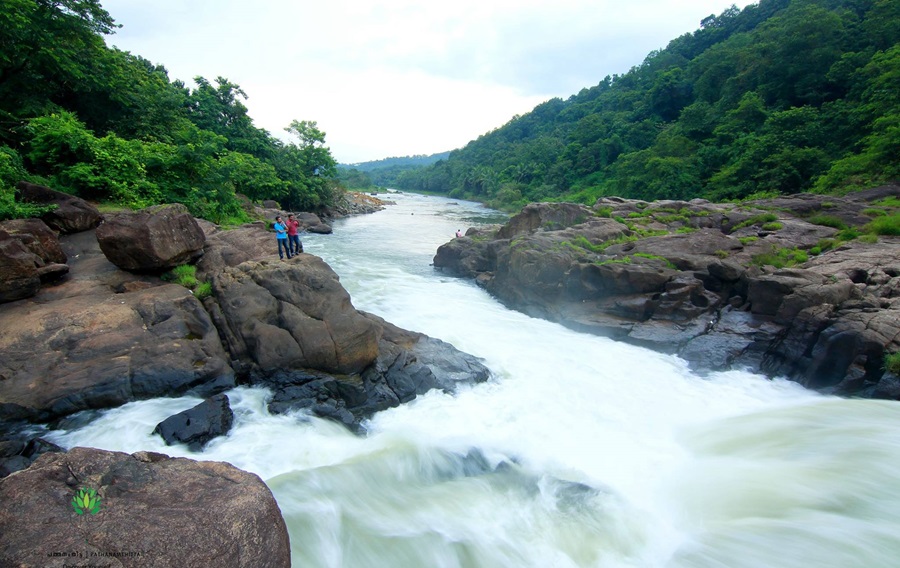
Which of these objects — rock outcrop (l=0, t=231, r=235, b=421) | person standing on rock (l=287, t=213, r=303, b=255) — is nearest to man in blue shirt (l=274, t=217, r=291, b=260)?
person standing on rock (l=287, t=213, r=303, b=255)

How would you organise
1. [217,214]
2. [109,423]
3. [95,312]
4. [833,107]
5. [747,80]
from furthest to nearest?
[747,80]
[833,107]
[217,214]
[95,312]
[109,423]

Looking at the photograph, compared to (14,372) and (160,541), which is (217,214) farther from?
(160,541)

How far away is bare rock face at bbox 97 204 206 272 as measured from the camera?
977 centimetres

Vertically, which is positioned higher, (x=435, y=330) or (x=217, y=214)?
(x=217, y=214)

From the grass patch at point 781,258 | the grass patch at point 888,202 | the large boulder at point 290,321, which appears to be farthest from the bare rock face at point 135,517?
the grass patch at point 888,202

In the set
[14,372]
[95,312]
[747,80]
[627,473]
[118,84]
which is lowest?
A: [627,473]

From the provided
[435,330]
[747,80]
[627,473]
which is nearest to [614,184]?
[747,80]

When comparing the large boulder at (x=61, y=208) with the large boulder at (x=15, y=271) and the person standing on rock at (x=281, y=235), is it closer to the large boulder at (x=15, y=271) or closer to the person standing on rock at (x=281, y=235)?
the large boulder at (x=15, y=271)

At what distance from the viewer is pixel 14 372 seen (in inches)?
291

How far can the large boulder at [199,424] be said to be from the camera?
23.4ft

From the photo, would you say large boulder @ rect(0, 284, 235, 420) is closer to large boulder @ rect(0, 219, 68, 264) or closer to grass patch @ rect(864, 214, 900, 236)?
large boulder @ rect(0, 219, 68, 264)

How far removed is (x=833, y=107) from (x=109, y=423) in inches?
1758

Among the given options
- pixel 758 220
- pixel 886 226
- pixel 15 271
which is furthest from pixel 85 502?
pixel 758 220

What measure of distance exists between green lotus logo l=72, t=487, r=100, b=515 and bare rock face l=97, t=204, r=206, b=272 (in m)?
7.61
